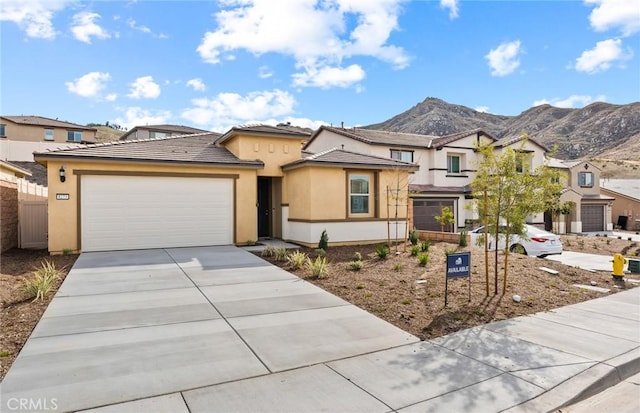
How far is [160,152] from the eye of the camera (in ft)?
46.5

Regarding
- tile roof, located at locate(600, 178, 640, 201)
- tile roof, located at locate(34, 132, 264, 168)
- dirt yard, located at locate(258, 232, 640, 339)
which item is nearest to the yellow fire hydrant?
dirt yard, located at locate(258, 232, 640, 339)

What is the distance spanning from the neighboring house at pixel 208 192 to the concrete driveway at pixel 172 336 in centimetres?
409

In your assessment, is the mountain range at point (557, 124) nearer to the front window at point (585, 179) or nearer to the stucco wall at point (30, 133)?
the front window at point (585, 179)

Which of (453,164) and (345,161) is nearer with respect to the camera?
(345,161)

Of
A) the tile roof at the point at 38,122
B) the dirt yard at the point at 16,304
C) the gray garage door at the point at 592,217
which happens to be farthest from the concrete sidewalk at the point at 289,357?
the tile roof at the point at 38,122

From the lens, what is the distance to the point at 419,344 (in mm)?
5328

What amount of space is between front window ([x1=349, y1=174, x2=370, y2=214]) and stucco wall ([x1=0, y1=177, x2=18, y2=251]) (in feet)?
38.3

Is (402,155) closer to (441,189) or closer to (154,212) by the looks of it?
(441,189)

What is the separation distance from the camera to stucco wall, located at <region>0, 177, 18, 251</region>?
12.3 m

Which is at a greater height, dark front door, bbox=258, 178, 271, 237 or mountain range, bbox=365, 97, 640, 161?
mountain range, bbox=365, 97, 640, 161

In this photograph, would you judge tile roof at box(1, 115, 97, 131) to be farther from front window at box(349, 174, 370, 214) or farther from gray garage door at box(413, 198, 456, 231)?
front window at box(349, 174, 370, 214)

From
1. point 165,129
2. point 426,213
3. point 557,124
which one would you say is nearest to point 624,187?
point 426,213

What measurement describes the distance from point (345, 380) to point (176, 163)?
37.5 ft

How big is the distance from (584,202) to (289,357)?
35.0 metres
